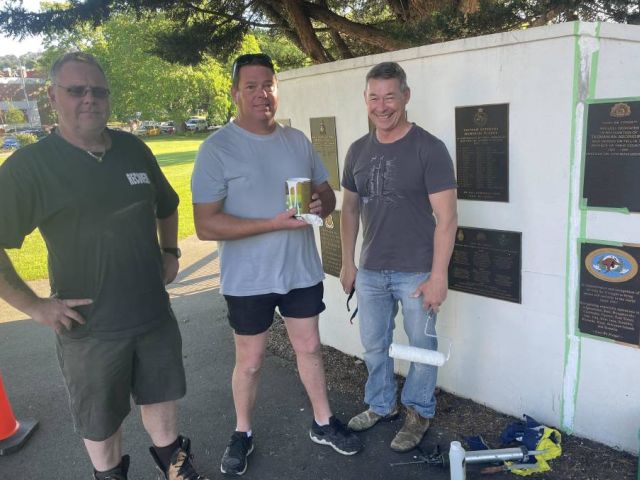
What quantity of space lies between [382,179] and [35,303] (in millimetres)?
1792

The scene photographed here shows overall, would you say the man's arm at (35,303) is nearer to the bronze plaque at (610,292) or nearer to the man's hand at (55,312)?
the man's hand at (55,312)

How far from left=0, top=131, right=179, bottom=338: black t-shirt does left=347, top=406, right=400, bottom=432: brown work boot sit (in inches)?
56.3

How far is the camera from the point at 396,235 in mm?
2732

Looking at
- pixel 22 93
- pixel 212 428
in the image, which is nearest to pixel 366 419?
pixel 212 428

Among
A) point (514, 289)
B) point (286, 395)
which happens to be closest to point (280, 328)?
point (286, 395)

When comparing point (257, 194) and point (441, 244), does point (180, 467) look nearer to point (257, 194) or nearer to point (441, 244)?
point (257, 194)

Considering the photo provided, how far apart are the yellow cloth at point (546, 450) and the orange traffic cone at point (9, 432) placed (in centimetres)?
302

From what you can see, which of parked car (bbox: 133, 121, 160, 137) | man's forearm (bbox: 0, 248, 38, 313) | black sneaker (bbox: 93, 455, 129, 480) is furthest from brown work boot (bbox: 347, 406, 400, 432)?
parked car (bbox: 133, 121, 160, 137)

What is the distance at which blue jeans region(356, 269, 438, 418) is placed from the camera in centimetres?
281

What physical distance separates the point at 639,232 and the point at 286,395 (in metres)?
2.49

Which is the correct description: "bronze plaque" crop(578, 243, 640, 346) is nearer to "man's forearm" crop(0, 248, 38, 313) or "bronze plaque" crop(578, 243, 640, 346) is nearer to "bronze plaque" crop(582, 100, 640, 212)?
"bronze plaque" crop(582, 100, 640, 212)

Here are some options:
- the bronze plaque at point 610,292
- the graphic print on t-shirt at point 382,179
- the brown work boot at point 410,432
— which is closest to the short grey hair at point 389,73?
the graphic print on t-shirt at point 382,179

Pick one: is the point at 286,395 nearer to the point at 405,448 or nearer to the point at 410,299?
the point at 405,448

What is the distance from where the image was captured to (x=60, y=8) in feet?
11.6
